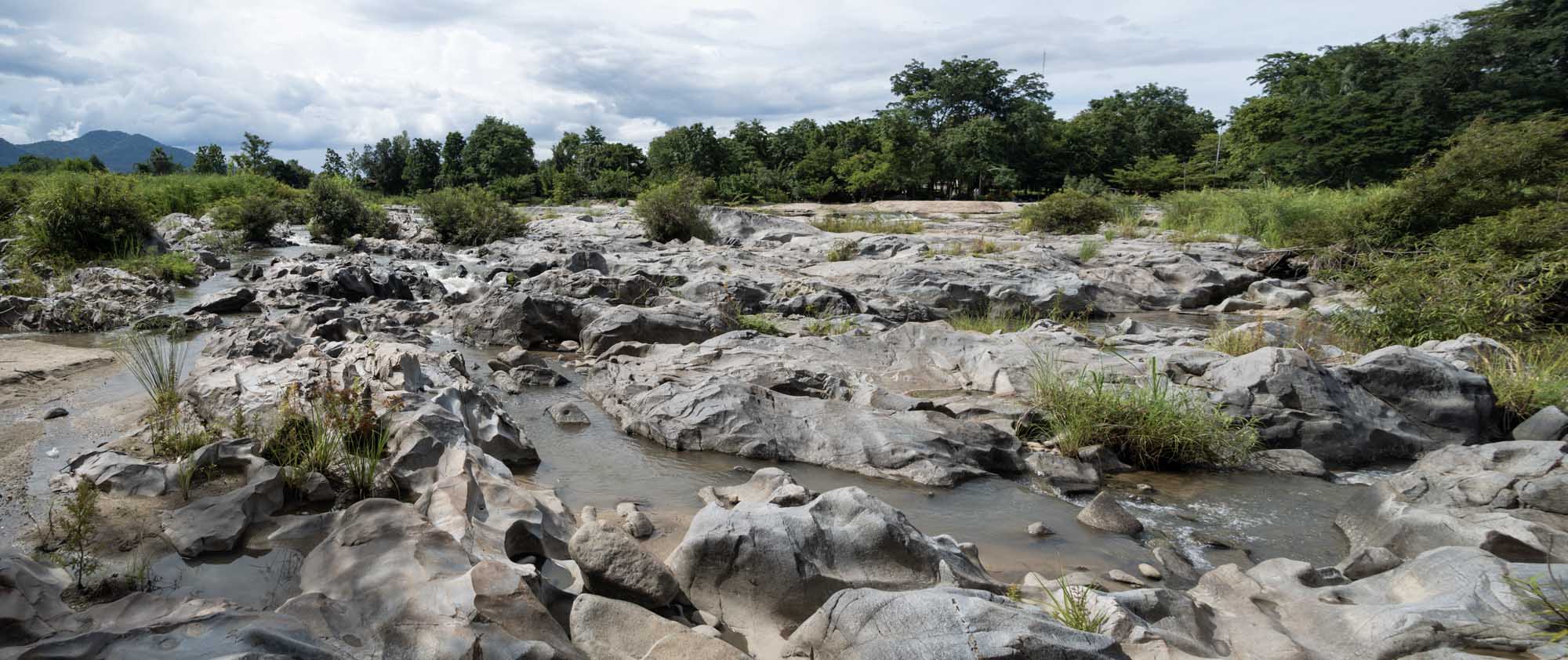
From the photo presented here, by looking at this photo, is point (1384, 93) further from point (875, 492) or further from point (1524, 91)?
point (875, 492)

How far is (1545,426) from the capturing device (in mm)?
6484

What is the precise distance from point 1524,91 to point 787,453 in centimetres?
4105

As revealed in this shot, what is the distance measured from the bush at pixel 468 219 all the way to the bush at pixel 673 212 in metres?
5.43

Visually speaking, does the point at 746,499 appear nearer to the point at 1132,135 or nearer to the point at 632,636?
the point at 632,636

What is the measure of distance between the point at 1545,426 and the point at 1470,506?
232 centimetres

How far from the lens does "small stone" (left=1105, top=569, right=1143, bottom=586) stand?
4.40 m

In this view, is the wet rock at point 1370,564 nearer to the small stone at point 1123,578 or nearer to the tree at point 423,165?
the small stone at point 1123,578

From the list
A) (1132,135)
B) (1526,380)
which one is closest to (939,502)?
(1526,380)

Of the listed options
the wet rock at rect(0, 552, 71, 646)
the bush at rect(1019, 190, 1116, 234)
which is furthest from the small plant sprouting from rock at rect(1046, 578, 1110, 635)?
the bush at rect(1019, 190, 1116, 234)

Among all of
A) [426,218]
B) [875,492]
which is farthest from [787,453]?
[426,218]

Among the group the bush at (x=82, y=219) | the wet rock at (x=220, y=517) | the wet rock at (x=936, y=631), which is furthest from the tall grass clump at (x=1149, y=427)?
the bush at (x=82, y=219)

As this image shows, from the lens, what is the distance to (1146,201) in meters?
33.3

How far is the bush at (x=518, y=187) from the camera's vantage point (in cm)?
5641

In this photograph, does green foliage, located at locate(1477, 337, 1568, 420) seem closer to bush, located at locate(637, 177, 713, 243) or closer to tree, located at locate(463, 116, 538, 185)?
bush, located at locate(637, 177, 713, 243)
